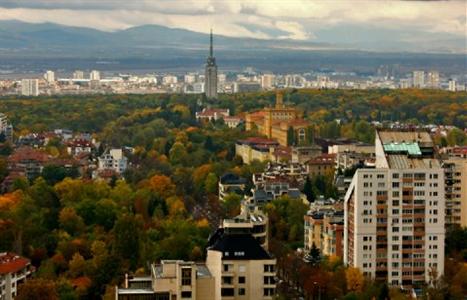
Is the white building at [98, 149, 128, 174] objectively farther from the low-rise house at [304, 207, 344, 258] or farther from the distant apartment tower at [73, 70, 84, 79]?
the distant apartment tower at [73, 70, 84, 79]

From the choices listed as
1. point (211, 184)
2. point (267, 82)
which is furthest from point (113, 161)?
point (267, 82)

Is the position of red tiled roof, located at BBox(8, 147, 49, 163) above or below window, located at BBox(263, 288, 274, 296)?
below

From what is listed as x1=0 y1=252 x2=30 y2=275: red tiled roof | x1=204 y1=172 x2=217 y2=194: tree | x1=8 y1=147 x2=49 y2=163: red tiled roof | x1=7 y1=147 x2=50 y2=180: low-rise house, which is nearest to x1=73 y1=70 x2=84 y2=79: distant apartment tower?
x1=8 y1=147 x2=49 y2=163: red tiled roof

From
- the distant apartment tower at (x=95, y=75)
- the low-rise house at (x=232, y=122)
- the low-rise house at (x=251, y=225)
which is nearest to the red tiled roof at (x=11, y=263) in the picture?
the low-rise house at (x=251, y=225)

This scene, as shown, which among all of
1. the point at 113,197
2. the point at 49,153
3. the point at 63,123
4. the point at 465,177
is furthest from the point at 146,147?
the point at 465,177

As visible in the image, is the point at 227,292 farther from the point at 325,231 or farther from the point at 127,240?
the point at 325,231

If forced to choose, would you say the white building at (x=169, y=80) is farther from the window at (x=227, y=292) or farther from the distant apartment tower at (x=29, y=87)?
the window at (x=227, y=292)

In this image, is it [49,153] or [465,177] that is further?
[49,153]

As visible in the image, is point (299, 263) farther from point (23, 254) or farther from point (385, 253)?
point (23, 254)
